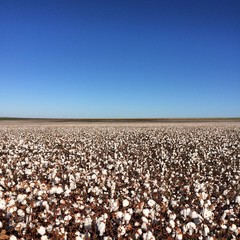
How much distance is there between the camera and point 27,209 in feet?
15.4

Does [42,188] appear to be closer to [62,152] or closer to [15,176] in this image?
[15,176]

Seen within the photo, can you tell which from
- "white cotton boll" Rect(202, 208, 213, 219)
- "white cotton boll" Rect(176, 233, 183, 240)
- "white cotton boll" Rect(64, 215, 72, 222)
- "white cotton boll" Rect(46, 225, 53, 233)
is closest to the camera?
"white cotton boll" Rect(176, 233, 183, 240)

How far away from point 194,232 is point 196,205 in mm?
1764

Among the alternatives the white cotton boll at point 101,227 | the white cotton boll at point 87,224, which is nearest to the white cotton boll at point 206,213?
the white cotton boll at point 101,227

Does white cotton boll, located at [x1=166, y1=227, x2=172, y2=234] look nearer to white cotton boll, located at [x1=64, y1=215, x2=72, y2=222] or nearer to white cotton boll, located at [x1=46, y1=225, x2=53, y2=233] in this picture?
white cotton boll, located at [x1=64, y1=215, x2=72, y2=222]

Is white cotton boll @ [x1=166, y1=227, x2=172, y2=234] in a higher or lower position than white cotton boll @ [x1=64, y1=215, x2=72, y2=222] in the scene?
lower

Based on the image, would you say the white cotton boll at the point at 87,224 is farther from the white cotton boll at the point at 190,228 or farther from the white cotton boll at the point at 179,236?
the white cotton boll at the point at 190,228

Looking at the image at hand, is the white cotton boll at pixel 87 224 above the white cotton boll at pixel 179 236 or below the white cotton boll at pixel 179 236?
above

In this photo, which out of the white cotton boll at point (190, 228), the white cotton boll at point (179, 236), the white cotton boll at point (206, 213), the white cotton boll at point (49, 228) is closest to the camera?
the white cotton boll at point (179, 236)

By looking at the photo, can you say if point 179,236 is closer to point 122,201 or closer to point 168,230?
point 168,230

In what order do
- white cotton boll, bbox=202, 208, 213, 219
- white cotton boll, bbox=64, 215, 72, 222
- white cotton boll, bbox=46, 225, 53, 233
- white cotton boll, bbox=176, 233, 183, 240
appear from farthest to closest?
white cotton boll, bbox=202, 208, 213, 219 → white cotton boll, bbox=64, 215, 72, 222 → white cotton boll, bbox=46, 225, 53, 233 → white cotton boll, bbox=176, 233, 183, 240

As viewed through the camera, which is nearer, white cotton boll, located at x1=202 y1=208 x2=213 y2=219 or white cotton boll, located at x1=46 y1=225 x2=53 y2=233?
white cotton boll, located at x1=46 y1=225 x2=53 y2=233

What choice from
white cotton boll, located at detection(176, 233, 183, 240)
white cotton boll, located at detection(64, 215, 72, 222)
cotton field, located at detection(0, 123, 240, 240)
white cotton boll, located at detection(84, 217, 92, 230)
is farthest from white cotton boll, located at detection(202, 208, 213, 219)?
white cotton boll, located at detection(64, 215, 72, 222)

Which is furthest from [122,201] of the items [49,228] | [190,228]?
[49,228]
